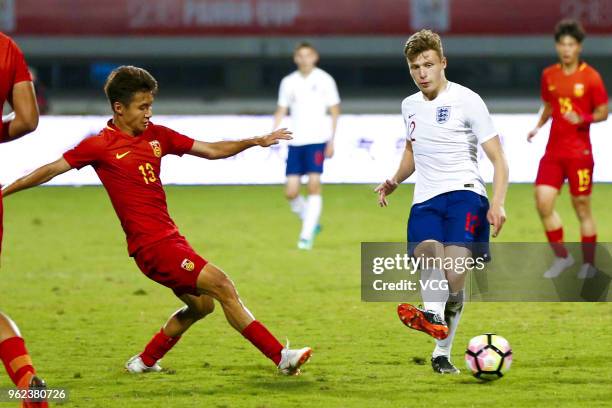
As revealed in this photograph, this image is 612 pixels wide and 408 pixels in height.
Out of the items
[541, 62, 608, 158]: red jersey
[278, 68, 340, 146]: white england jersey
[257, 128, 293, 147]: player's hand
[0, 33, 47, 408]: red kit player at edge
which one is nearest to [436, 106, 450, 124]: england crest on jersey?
[257, 128, 293, 147]: player's hand

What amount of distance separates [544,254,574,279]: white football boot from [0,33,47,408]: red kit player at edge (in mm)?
6203

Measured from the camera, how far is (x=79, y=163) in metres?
6.47

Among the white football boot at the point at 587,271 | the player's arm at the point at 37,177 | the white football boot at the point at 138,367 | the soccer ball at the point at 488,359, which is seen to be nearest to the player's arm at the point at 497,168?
the soccer ball at the point at 488,359

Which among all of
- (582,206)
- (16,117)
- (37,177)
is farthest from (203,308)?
(582,206)

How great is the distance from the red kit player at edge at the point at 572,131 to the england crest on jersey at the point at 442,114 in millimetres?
3709

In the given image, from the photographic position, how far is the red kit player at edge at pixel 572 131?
1045 centimetres

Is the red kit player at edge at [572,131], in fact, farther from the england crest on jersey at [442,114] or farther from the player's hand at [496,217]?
the player's hand at [496,217]

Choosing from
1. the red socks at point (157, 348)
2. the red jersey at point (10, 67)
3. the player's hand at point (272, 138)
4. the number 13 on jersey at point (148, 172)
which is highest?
the red jersey at point (10, 67)

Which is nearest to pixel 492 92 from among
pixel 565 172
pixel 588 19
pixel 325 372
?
pixel 588 19

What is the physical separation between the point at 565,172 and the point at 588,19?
21.0 metres

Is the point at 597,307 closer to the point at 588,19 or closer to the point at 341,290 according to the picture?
the point at 341,290

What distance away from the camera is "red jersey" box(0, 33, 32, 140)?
5559 millimetres

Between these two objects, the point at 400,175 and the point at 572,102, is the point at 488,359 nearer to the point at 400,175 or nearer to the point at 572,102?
the point at 400,175

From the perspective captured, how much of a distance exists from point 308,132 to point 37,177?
724 centimetres
